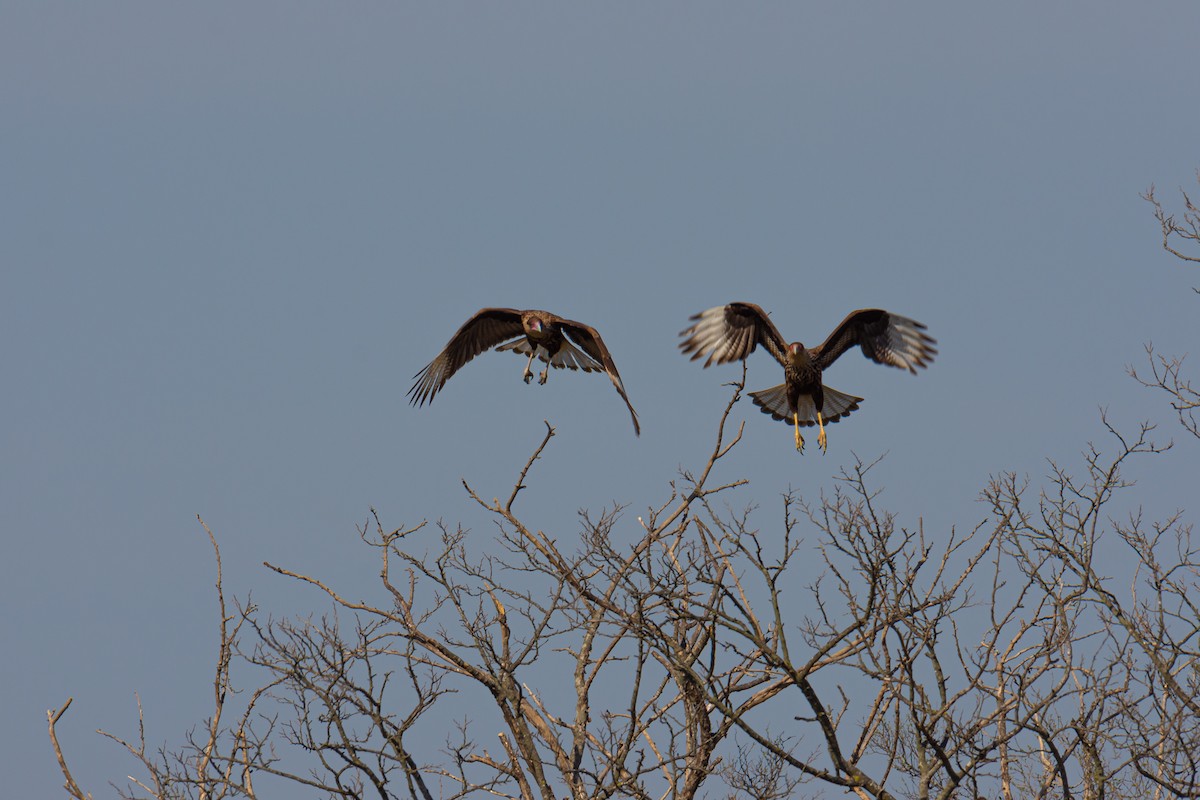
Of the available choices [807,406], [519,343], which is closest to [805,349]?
[807,406]

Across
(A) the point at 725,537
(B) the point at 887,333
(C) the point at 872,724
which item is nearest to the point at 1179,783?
(C) the point at 872,724

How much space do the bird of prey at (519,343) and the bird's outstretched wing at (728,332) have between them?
0.92 m

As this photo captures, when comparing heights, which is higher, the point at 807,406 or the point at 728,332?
the point at 728,332

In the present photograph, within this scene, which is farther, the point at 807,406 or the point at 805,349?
the point at 807,406

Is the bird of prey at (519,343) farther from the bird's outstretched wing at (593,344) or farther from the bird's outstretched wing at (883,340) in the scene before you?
the bird's outstretched wing at (883,340)

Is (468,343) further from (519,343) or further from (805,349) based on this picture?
(805,349)

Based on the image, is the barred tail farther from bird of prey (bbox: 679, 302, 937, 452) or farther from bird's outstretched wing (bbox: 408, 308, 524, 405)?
bird's outstretched wing (bbox: 408, 308, 524, 405)

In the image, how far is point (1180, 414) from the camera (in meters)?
7.89

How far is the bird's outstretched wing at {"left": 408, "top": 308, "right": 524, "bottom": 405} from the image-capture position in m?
12.0

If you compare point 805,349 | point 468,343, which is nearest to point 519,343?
point 468,343

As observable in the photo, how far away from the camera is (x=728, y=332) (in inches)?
472

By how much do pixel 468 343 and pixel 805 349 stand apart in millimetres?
3240

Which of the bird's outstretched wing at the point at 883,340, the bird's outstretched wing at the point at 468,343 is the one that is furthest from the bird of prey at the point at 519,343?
the bird's outstretched wing at the point at 883,340

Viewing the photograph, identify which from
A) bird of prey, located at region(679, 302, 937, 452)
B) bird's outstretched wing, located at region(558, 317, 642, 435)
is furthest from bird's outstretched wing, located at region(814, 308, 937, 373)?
bird's outstretched wing, located at region(558, 317, 642, 435)
